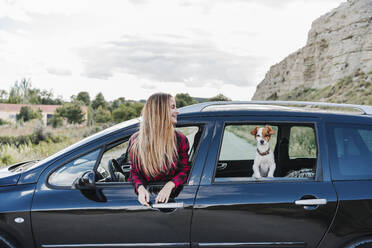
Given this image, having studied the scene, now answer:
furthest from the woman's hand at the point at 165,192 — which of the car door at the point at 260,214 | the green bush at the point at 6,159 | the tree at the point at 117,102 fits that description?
the tree at the point at 117,102

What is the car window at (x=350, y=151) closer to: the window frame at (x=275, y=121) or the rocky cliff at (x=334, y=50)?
the window frame at (x=275, y=121)

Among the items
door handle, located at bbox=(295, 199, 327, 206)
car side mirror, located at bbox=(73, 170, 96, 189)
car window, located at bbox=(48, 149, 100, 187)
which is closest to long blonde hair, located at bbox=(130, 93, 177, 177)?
car side mirror, located at bbox=(73, 170, 96, 189)

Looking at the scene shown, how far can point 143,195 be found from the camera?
2.70 meters

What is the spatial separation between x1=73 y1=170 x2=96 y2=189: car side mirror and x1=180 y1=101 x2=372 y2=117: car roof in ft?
2.90

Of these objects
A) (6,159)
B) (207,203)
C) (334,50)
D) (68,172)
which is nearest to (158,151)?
(207,203)

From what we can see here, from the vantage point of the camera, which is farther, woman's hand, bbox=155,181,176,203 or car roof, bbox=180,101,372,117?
car roof, bbox=180,101,372,117

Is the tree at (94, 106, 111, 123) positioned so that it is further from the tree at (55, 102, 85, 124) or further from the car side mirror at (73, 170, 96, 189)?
the car side mirror at (73, 170, 96, 189)

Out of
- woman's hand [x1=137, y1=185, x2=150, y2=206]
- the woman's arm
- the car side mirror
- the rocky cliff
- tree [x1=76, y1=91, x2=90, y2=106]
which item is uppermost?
the rocky cliff

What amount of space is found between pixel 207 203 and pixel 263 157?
86 cm

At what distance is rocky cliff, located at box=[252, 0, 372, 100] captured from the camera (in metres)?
50.5

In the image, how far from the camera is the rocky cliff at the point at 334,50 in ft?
166

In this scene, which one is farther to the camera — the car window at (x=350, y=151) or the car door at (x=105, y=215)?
the car window at (x=350, y=151)

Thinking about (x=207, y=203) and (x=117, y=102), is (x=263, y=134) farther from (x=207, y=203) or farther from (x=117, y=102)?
(x=117, y=102)

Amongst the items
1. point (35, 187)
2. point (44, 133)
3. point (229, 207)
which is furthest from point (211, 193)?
point (44, 133)
